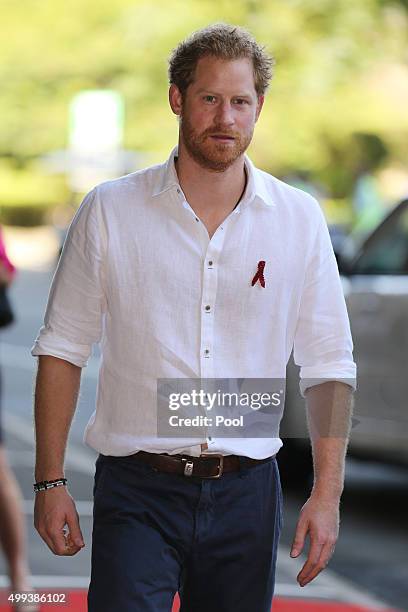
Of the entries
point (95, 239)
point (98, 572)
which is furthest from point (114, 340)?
point (98, 572)

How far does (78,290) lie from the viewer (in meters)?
3.41

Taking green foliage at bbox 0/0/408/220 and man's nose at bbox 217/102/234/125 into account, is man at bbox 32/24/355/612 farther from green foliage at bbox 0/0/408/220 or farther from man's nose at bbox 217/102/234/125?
green foliage at bbox 0/0/408/220

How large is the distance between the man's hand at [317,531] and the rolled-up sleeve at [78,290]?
1.99 feet

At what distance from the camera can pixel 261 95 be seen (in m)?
3.41

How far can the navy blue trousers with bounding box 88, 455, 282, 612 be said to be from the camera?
10.9 feet

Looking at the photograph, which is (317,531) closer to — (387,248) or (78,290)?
(78,290)

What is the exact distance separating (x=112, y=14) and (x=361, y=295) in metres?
25.8

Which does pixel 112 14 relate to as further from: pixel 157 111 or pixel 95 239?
pixel 95 239

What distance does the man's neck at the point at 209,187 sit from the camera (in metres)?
3.46

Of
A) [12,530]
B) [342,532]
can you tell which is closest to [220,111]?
[12,530]

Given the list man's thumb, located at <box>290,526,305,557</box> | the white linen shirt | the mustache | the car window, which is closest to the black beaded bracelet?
the white linen shirt

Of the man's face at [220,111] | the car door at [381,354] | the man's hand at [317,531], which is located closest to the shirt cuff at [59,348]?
the man's face at [220,111]

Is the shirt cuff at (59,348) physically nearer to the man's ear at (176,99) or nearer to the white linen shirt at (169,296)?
the white linen shirt at (169,296)

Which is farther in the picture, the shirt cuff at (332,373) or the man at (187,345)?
the shirt cuff at (332,373)
